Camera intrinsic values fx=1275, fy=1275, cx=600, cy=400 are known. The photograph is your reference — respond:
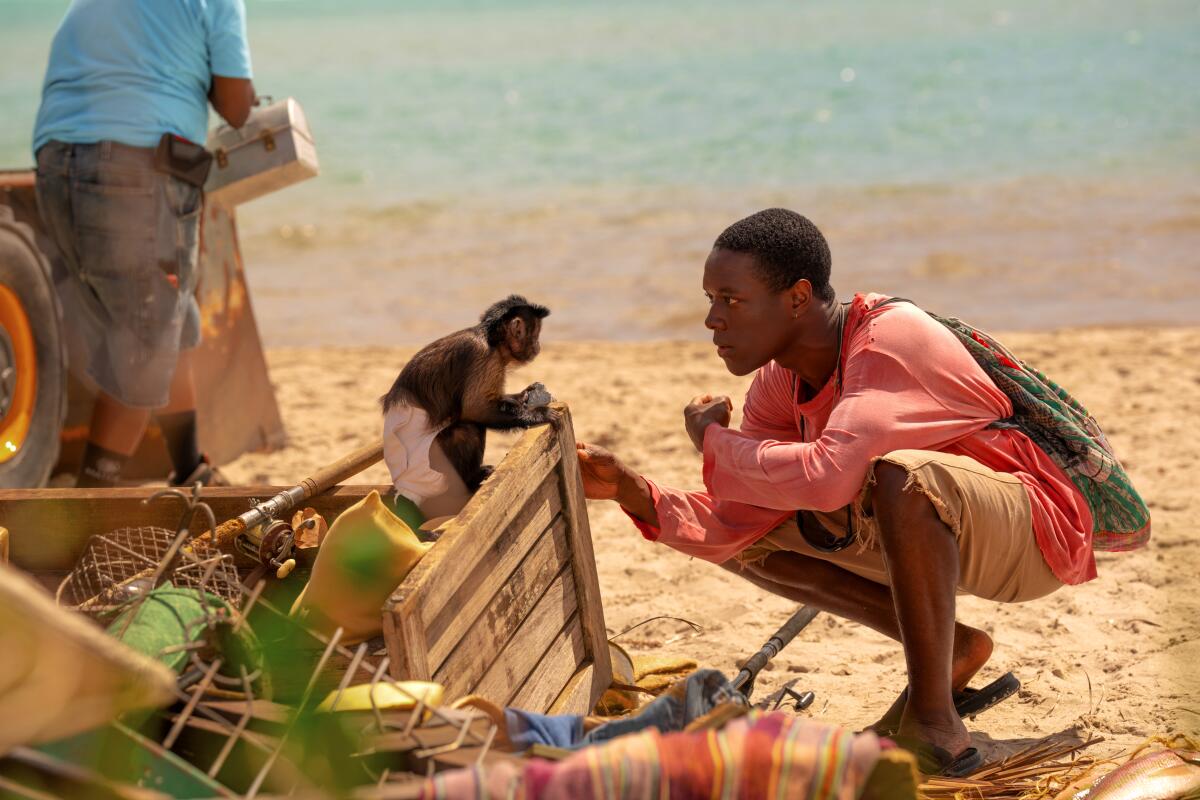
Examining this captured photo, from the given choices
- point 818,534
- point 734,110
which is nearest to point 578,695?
point 818,534

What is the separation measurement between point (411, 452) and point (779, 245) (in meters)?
1.17

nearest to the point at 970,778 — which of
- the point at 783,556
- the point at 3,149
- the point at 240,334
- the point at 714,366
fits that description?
the point at 783,556

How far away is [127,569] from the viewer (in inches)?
135

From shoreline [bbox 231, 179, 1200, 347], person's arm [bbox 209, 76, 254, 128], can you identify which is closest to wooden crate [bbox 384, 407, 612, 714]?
person's arm [bbox 209, 76, 254, 128]

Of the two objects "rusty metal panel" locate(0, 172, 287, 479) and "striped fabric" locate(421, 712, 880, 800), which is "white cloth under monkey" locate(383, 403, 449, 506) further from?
"rusty metal panel" locate(0, 172, 287, 479)

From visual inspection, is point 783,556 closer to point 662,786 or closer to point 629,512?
point 629,512

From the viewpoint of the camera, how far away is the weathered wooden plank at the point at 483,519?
2365mm

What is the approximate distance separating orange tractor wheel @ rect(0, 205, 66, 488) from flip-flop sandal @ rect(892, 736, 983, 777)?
3.45m

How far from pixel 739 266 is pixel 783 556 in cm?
90

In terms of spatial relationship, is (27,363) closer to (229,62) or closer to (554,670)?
(229,62)

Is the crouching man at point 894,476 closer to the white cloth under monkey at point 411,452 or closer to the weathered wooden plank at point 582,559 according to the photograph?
the weathered wooden plank at point 582,559

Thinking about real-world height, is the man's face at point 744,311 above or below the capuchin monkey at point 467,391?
above

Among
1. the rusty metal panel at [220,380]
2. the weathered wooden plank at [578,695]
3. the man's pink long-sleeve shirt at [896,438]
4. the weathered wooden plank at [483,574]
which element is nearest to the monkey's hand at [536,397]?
the weathered wooden plank at [483,574]

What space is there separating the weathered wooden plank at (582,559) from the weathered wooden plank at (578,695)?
3 centimetres
